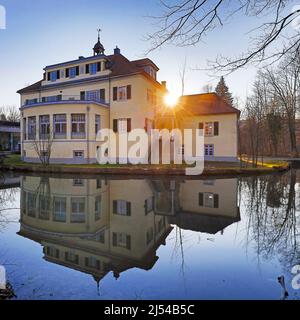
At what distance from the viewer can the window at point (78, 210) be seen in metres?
6.97

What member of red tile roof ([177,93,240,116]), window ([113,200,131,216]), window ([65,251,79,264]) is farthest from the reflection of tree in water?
red tile roof ([177,93,240,116])

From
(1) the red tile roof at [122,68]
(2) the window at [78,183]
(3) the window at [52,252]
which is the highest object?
(1) the red tile roof at [122,68]

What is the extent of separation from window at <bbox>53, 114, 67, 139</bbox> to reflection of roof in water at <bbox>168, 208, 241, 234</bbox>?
672 inches

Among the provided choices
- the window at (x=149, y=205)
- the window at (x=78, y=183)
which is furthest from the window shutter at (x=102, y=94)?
the window at (x=149, y=205)

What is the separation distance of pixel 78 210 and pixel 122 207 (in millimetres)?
1505

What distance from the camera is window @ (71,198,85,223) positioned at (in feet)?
22.9

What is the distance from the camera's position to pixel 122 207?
8.20 metres

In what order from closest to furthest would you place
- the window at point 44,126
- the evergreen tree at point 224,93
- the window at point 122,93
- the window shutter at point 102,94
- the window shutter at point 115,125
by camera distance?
1. the window at point 44,126
2. the window at point 122,93
3. the window shutter at point 115,125
4. the window shutter at point 102,94
5. the evergreen tree at point 224,93

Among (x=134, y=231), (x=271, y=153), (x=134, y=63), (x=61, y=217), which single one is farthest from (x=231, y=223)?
(x=271, y=153)

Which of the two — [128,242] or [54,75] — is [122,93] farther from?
[128,242]

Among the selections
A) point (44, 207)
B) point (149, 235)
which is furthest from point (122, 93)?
point (149, 235)

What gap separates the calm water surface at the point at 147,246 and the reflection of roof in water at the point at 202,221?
29 millimetres

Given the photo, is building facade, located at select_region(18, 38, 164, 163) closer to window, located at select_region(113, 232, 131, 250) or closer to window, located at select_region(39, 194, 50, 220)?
window, located at select_region(39, 194, 50, 220)

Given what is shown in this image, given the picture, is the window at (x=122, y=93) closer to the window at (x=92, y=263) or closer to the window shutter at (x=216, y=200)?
the window shutter at (x=216, y=200)
